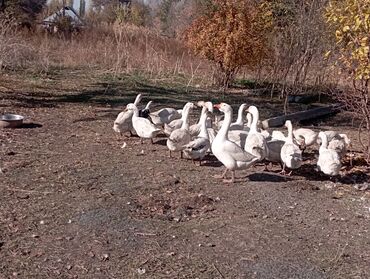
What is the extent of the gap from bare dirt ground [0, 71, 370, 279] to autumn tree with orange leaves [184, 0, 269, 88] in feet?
25.7

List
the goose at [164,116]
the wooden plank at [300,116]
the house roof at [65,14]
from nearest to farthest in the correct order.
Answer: the goose at [164,116] < the wooden plank at [300,116] < the house roof at [65,14]

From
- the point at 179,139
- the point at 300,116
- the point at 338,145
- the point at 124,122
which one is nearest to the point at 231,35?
the point at 300,116

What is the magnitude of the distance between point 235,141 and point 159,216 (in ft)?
8.83

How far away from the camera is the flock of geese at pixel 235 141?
7.52 m

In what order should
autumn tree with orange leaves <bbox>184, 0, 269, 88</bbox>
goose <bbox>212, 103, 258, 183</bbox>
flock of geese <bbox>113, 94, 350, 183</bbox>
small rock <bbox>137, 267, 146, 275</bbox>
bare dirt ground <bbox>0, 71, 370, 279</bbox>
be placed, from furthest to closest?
autumn tree with orange leaves <bbox>184, 0, 269, 88</bbox>
flock of geese <bbox>113, 94, 350, 183</bbox>
goose <bbox>212, 103, 258, 183</bbox>
bare dirt ground <bbox>0, 71, 370, 279</bbox>
small rock <bbox>137, 267, 146, 275</bbox>

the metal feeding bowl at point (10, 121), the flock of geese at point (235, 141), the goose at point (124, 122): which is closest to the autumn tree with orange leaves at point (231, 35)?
the flock of geese at point (235, 141)

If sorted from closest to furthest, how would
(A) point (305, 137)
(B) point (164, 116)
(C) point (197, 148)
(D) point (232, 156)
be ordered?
(D) point (232, 156)
(C) point (197, 148)
(A) point (305, 137)
(B) point (164, 116)

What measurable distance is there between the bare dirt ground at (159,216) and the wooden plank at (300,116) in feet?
9.04

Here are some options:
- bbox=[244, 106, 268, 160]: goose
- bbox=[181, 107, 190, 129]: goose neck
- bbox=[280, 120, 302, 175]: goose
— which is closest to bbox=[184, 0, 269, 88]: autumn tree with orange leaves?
bbox=[181, 107, 190, 129]: goose neck

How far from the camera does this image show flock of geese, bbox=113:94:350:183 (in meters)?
7.52

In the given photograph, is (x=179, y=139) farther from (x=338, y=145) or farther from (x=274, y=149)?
(x=338, y=145)

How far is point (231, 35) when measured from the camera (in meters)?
16.5

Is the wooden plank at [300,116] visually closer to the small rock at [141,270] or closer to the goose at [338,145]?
the goose at [338,145]

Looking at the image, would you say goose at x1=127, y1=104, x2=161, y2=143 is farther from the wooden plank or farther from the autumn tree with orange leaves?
the autumn tree with orange leaves
